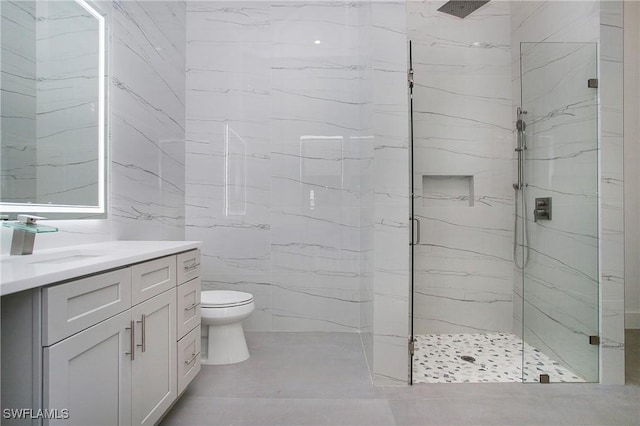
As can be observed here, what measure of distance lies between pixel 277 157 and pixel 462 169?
1.56 m

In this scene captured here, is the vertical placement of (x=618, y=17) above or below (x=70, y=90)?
above

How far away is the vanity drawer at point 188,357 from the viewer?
1736 mm

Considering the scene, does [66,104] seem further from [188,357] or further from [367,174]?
[367,174]

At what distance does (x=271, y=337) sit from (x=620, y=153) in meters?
2.69

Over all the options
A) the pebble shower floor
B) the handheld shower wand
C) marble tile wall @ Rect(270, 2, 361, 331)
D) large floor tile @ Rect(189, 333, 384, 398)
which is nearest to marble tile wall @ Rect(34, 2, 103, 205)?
large floor tile @ Rect(189, 333, 384, 398)

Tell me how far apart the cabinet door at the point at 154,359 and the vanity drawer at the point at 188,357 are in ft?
0.21

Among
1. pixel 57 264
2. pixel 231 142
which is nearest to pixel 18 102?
pixel 57 264

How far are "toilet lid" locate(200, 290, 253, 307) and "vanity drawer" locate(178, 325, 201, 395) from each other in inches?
12.0

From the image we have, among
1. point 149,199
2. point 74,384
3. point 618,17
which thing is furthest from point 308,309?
point 618,17

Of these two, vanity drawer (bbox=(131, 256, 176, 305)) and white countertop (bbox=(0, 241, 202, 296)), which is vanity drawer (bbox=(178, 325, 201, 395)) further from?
white countertop (bbox=(0, 241, 202, 296))

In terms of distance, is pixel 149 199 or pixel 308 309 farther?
pixel 308 309

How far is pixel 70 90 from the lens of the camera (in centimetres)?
175

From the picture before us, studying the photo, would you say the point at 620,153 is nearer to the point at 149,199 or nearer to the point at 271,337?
the point at 271,337

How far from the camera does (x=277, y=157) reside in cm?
307
